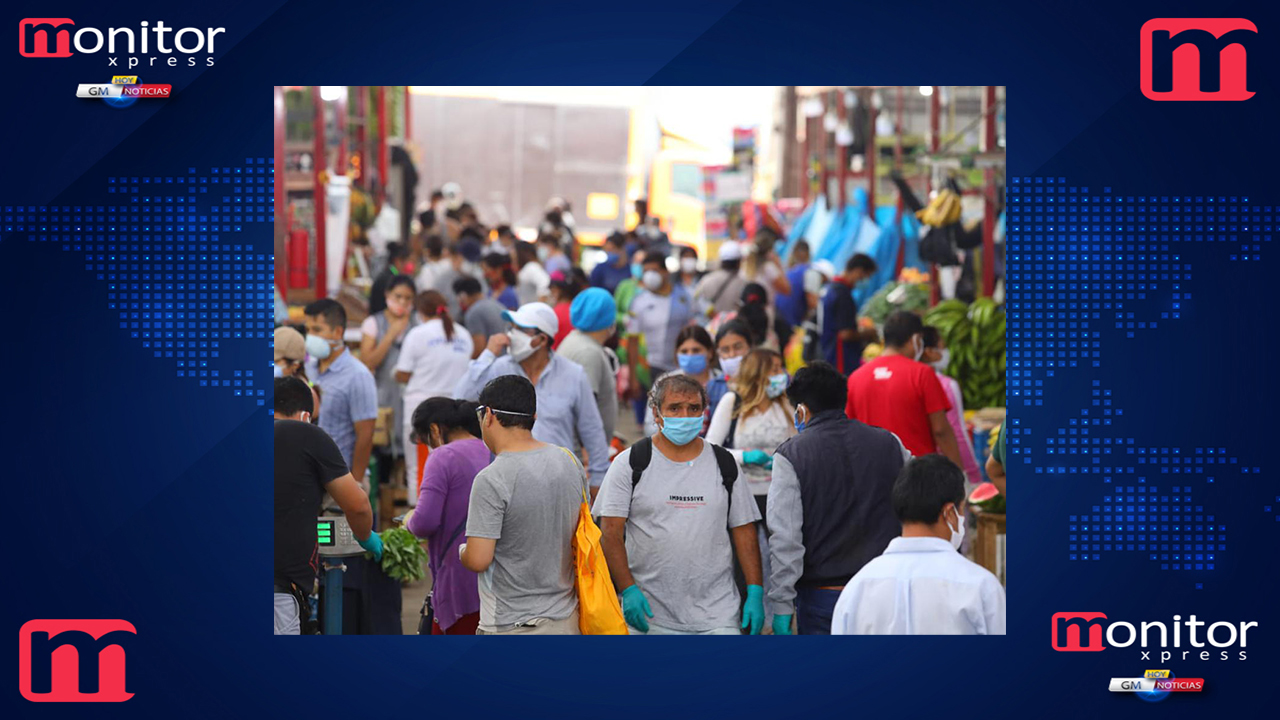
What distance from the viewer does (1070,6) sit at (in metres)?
4.46

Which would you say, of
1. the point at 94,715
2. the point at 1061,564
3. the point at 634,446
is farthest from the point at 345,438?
the point at 1061,564

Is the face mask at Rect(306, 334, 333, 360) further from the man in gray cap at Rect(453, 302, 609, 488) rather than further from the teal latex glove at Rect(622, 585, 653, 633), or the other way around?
the teal latex glove at Rect(622, 585, 653, 633)

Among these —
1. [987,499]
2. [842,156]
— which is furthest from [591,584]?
[842,156]

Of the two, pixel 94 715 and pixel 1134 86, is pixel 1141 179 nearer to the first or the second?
pixel 1134 86

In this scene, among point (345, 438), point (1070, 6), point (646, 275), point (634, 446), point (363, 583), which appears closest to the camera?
point (1070, 6)

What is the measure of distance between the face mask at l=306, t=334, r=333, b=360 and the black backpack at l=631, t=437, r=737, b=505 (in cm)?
317

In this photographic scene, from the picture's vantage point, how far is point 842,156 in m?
22.6

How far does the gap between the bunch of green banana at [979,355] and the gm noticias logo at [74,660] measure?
819 centimetres

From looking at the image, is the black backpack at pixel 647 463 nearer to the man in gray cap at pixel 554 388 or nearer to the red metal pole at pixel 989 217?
the man in gray cap at pixel 554 388

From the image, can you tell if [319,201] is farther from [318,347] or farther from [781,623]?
[781,623]

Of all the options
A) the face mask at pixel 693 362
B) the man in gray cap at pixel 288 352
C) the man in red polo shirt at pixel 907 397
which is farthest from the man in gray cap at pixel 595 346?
the man in gray cap at pixel 288 352

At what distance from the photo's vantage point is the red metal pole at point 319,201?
14.1 m

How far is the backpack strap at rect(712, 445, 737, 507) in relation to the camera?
18.2 ft

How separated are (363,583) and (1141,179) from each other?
3642 millimetres
